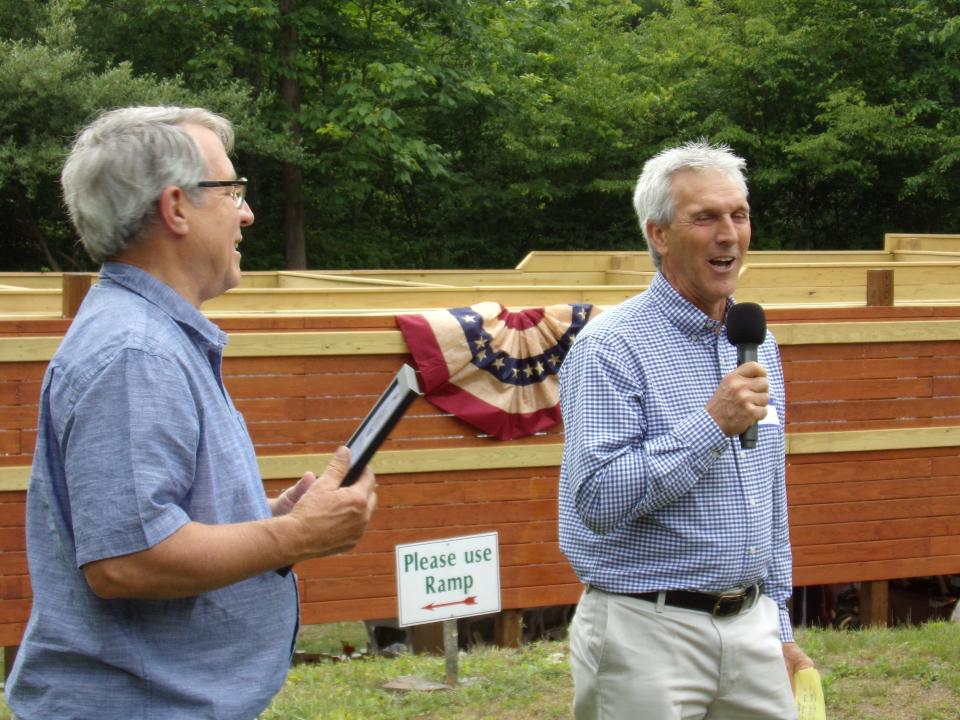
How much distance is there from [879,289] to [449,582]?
4178 mm

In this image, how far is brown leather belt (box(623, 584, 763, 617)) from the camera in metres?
3.12

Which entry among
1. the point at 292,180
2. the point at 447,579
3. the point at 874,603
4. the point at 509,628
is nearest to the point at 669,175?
the point at 447,579

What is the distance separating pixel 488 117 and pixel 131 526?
2614 cm

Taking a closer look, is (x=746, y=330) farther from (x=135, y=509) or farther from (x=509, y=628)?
(x=509, y=628)

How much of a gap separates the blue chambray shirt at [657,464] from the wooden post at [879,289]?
589cm

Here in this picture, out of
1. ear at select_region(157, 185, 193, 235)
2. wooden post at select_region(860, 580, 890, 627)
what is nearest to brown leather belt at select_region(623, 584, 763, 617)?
ear at select_region(157, 185, 193, 235)

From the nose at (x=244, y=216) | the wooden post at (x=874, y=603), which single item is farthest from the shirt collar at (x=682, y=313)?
the wooden post at (x=874, y=603)

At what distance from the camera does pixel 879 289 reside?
346 inches

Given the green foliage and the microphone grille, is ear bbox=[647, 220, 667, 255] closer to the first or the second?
the microphone grille

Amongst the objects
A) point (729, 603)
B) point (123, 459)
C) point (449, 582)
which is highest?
point (123, 459)

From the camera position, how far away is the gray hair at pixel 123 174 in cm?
226

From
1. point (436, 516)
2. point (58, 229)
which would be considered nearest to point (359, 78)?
point (58, 229)

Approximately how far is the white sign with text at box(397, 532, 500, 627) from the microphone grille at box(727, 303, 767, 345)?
10.7 ft

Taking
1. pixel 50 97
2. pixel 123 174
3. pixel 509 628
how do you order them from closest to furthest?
1. pixel 123 174
2. pixel 509 628
3. pixel 50 97
